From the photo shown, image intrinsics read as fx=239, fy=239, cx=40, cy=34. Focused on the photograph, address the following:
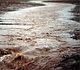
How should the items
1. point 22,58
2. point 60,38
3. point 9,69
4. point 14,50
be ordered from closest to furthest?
point 9,69 → point 22,58 → point 14,50 → point 60,38

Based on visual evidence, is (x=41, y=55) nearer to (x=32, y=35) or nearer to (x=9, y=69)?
(x=9, y=69)

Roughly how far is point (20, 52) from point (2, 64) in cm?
81

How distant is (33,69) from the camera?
11.9 ft

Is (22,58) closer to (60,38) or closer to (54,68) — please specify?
(54,68)

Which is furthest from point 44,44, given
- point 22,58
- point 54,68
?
point 54,68

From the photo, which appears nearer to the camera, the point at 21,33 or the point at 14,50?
the point at 14,50

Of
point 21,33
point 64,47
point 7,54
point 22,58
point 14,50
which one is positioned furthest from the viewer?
point 21,33

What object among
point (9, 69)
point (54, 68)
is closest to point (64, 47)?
point (54, 68)

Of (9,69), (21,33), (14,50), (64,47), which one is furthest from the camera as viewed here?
(21,33)

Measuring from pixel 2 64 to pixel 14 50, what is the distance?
922 millimetres

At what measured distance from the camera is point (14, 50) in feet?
15.4

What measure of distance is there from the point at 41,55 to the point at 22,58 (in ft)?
1.37

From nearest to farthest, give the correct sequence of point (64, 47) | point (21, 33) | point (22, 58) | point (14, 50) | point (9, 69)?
point (9, 69) → point (22, 58) → point (14, 50) → point (64, 47) → point (21, 33)

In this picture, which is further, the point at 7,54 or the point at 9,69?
the point at 7,54
